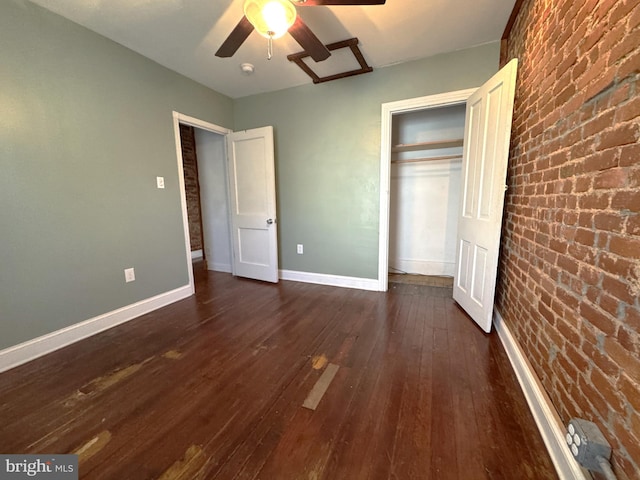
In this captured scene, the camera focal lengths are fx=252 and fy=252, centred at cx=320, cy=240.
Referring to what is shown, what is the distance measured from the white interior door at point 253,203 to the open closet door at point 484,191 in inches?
87.0

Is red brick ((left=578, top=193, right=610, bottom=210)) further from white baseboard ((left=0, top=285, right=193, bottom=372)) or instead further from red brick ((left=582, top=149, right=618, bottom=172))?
white baseboard ((left=0, top=285, right=193, bottom=372))

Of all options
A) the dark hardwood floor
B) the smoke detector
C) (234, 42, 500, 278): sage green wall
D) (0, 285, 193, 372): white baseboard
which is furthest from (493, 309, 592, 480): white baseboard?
the smoke detector

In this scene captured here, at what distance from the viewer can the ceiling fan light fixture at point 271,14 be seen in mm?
1422

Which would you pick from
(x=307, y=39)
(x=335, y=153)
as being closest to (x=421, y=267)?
(x=335, y=153)

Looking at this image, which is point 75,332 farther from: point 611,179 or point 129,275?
point 611,179

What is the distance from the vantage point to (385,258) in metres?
3.05

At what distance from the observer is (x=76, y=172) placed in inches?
81.0

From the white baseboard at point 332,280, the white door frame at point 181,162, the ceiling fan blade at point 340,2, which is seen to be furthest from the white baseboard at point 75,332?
the ceiling fan blade at point 340,2

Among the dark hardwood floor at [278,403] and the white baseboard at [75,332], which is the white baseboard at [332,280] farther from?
the white baseboard at [75,332]

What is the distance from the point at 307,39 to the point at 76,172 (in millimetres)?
2103

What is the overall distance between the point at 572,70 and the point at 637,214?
0.86 m

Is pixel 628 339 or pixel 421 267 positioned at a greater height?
pixel 628 339

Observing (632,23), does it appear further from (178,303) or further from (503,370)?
(178,303)

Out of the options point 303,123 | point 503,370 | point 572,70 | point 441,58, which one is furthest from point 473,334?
point 303,123
